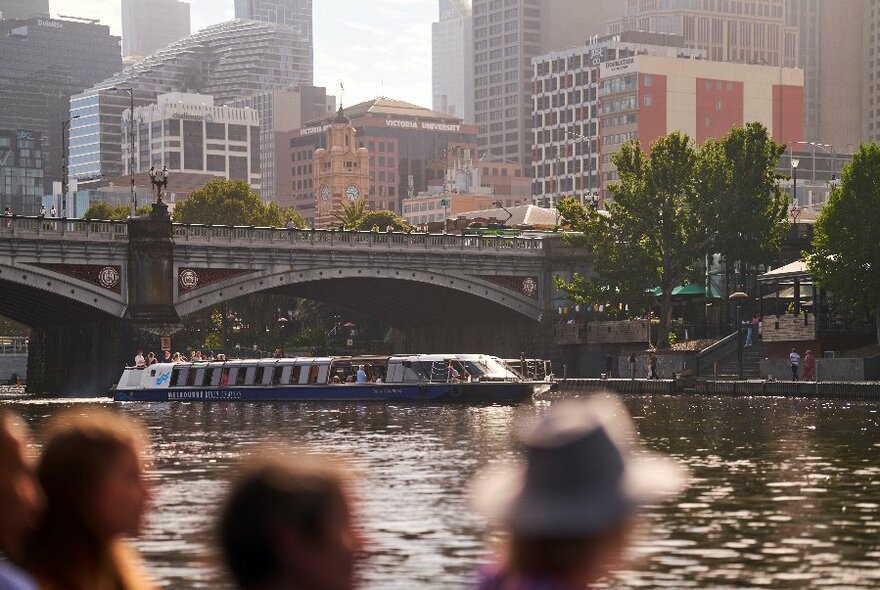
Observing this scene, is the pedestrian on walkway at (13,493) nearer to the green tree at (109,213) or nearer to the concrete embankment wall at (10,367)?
the concrete embankment wall at (10,367)

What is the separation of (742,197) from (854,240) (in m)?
18.5

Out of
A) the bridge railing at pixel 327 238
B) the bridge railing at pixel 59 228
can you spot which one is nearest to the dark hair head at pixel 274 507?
the bridge railing at pixel 59 228

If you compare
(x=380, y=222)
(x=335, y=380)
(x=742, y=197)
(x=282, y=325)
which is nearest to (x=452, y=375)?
(x=335, y=380)

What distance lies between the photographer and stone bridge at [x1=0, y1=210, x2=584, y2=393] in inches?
3632

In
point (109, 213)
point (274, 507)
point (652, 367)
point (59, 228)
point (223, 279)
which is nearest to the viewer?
point (274, 507)

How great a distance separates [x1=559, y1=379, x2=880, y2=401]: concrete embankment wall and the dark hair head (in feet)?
224

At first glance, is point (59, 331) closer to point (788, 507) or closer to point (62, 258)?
point (62, 258)

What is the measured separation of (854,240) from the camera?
83.2 meters

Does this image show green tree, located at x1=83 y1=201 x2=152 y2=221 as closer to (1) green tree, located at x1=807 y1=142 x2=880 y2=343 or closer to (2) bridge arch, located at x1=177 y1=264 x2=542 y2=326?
(2) bridge arch, located at x1=177 y1=264 x2=542 y2=326

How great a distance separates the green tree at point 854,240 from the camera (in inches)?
3246

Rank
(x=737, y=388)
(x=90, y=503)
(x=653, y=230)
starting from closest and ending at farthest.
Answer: (x=90, y=503), (x=737, y=388), (x=653, y=230)

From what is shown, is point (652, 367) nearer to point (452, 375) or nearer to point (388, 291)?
point (452, 375)

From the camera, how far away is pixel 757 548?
24328 millimetres

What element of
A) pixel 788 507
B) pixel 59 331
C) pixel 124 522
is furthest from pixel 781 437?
pixel 59 331
